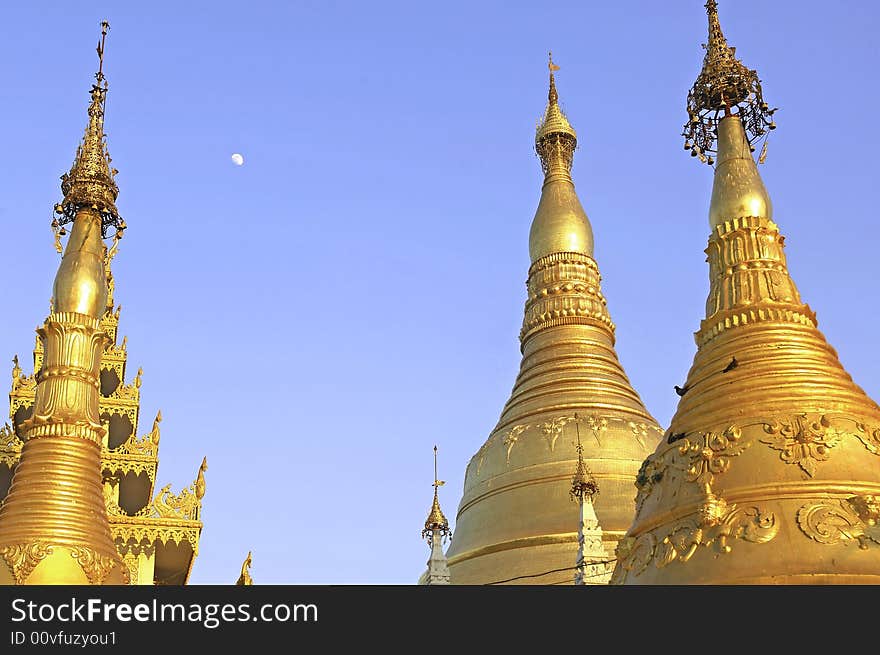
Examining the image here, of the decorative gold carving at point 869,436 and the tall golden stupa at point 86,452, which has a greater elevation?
the tall golden stupa at point 86,452

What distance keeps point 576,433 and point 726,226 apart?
9444 millimetres

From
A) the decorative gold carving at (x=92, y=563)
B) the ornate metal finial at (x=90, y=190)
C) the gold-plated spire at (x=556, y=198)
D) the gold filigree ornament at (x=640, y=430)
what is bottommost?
the decorative gold carving at (x=92, y=563)

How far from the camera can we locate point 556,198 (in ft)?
94.6

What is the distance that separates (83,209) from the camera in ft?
62.8

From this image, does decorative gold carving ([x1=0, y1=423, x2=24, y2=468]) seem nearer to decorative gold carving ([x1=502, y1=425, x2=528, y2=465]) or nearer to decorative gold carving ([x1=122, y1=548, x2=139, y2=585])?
decorative gold carving ([x1=122, y1=548, x2=139, y2=585])

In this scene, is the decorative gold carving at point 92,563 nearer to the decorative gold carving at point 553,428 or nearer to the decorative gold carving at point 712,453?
the decorative gold carving at point 712,453

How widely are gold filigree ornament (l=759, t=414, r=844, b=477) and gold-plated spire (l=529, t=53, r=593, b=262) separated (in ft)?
50.8

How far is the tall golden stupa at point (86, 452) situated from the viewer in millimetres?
15461

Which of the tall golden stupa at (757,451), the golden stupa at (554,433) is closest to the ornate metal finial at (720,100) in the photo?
the tall golden stupa at (757,451)

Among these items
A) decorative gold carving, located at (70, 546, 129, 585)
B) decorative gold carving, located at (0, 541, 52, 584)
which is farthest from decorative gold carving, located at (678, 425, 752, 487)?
decorative gold carving, located at (0, 541, 52, 584)

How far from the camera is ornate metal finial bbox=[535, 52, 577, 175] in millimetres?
29891

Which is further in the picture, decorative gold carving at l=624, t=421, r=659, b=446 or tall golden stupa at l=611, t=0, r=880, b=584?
decorative gold carving at l=624, t=421, r=659, b=446

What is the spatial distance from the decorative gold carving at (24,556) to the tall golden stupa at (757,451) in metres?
7.95

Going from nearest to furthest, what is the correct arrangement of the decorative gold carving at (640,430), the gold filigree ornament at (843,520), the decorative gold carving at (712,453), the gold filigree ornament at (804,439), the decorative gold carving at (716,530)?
the gold filigree ornament at (843,520)
the decorative gold carving at (716,530)
the gold filigree ornament at (804,439)
the decorative gold carving at (712,453)
the decorative gold carving at (640,430)
